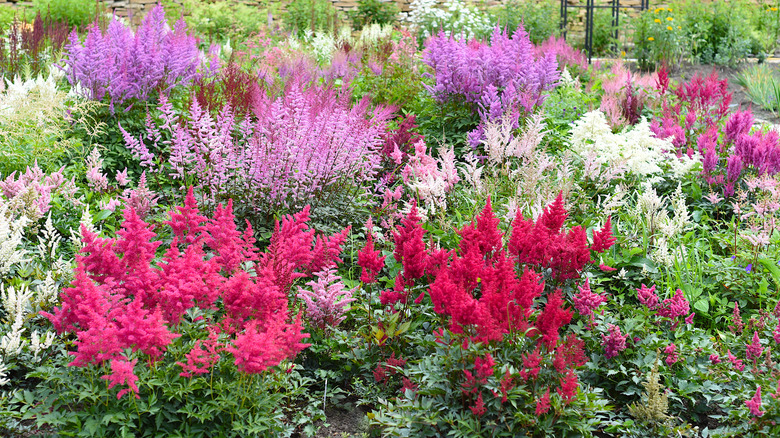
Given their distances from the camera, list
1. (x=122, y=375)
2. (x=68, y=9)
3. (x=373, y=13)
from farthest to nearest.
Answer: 1. (x=373, y=13)
2. (x=68, y=9)
3. (x=122, y=375)

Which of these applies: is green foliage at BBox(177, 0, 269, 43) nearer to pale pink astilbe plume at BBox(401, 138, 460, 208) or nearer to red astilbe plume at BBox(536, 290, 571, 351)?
pale pink astilbe plume at BBox(401, 138, 460, 208)

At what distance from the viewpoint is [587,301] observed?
10.3 ft

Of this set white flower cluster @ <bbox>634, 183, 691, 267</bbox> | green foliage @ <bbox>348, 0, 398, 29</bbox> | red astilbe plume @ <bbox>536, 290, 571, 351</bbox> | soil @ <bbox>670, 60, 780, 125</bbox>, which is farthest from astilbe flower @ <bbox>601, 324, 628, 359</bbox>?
green foliage @ <bbox>348, 0, 398, 29</bbox>

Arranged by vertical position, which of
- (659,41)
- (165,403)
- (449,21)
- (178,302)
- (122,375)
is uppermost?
(449,21)

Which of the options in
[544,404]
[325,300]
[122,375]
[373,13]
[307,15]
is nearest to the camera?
[122,375]

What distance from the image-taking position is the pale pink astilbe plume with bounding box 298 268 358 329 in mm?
3254

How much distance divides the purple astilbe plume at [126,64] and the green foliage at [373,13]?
33.5ft

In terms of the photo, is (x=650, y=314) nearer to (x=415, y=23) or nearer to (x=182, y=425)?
(x=182, y=425)

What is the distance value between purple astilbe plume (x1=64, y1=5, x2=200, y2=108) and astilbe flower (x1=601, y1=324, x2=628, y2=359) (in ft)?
13.8

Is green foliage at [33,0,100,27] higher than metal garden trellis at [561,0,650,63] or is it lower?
higher

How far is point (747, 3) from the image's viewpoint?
15.6 metres

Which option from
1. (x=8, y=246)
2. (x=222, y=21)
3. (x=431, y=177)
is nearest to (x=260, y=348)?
(x=8, y=246)

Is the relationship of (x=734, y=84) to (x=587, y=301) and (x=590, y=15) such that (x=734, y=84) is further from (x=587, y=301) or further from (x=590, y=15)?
(x=587, y=301)

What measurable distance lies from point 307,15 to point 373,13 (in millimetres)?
1816
